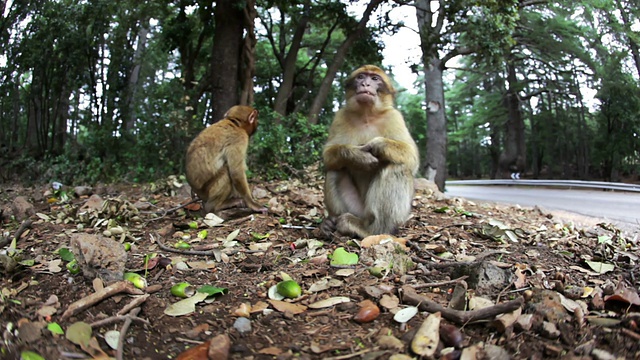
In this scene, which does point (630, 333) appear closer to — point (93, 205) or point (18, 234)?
point (18, 234)

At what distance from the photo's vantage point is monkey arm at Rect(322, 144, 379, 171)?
156 inches

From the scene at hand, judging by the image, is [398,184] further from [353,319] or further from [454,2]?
[454,2]

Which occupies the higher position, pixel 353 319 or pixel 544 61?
pixel 544 61

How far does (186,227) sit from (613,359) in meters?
4.02

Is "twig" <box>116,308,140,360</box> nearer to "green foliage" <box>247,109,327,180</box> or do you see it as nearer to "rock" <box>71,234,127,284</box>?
"rock" <box>71,234,127,284</box>

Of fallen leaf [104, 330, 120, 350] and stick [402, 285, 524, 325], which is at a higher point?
stick [402, 285, 524, 325]

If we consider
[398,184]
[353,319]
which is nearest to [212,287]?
[353,319]

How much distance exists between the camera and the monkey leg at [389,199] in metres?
3.96

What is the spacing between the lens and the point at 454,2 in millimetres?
7953

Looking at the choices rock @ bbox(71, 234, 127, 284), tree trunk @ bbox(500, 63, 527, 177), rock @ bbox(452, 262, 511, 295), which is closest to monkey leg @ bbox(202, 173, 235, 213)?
rock @ bbox(71, 234, 127, 284)

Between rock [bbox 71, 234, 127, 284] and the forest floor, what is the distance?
0.03ft

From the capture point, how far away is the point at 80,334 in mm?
1991

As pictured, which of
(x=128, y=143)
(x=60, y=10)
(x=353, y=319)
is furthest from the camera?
(x=128, y=143)

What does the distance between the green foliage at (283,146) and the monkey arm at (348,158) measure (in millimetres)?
4060
